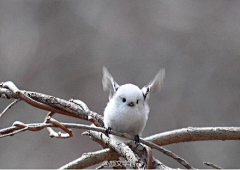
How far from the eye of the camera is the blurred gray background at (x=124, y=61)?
192 centimetres

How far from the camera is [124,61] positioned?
2008 millimetres

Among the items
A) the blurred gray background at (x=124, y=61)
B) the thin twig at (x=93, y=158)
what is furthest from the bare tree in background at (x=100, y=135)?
the blurred gray background at (x=124, y=61)

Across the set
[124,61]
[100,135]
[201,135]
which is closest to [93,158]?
[100,135]

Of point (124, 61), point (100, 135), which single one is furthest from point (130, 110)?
point (124, 61)

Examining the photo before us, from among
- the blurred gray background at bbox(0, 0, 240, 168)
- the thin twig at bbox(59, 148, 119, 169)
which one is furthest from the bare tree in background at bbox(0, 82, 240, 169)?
the blurred gray background at bbox(0, 0, 240, 168)

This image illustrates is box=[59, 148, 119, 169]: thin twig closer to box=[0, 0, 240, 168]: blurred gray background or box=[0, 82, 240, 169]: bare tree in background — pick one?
box=[0, 82, 240, 169]: bare tree in background

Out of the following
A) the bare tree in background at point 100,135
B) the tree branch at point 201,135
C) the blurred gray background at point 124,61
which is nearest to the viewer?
the bare tree in background at point 100,135

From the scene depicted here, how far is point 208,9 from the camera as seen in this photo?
207 centimetres

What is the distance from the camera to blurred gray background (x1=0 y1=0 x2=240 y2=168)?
1919mm

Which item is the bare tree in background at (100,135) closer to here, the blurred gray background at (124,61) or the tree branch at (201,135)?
the tree branch at (201,135)

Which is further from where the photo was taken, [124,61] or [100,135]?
[124,61]

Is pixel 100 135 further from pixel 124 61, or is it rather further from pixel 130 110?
pixel 124 61

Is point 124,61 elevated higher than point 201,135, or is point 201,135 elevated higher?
point 124,61

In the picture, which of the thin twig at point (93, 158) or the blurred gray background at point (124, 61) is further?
the blurred gray background at point (124, 61)
